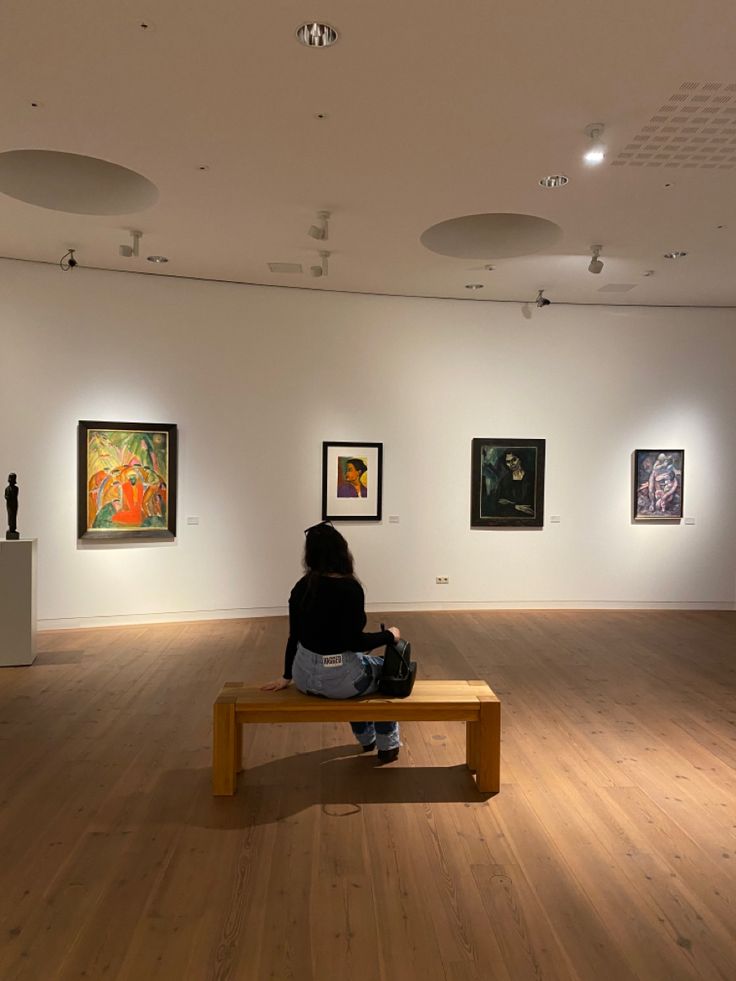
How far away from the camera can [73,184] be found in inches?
316

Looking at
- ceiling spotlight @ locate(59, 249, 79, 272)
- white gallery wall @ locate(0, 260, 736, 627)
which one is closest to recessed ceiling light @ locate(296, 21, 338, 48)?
ceiling spotlight @ locate(59, 249, 79, 272)

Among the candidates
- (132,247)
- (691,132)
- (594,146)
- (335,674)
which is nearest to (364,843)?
(335,674)

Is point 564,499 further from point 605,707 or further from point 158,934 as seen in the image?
point 158,934

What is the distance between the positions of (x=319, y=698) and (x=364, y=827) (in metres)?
0.90

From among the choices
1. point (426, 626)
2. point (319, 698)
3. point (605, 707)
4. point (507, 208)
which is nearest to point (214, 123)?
point (507, 208)

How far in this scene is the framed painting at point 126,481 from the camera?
34.1 feet

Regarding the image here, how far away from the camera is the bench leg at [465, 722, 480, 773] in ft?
17.9

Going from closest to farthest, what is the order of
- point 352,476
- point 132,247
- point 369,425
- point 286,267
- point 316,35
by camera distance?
point 316,35
point 132,247
point 286,267
point 352,476
point 369,425

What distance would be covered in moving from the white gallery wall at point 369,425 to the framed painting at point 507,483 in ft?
0.54

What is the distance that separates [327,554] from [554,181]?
14.2 ft

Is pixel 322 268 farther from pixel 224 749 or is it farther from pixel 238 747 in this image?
pixel 224 749

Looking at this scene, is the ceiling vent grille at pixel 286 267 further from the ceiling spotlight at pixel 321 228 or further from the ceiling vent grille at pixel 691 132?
the ceiling vent grille at pixel 691 132

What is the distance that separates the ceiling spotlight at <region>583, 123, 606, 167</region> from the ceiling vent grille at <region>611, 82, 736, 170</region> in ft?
0.72

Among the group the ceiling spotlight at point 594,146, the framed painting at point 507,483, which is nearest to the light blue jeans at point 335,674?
the ceiling spotlight at point 594,146
